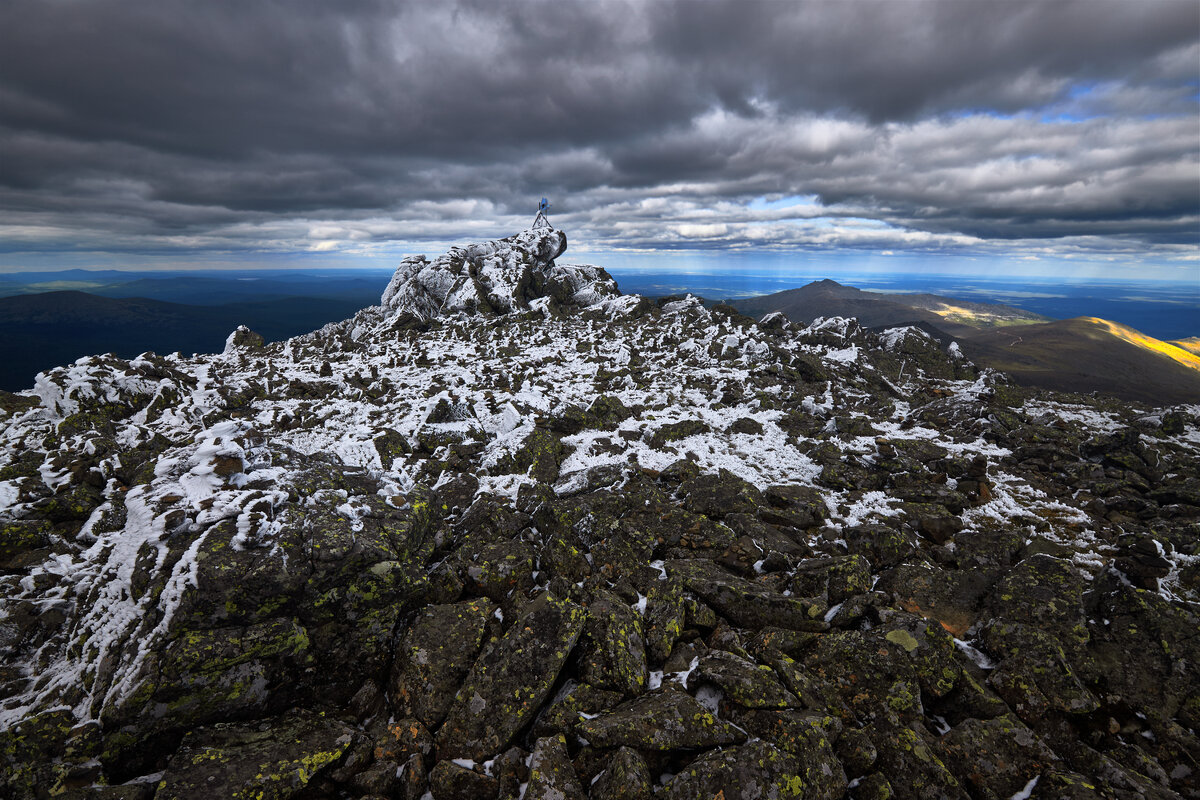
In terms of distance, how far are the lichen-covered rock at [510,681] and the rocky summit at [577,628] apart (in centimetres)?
6

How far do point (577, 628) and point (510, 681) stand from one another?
6.32 ft

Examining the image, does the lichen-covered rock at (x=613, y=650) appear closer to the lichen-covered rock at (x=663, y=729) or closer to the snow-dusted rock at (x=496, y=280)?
the lichen-covered rock at (x=663, y=729)

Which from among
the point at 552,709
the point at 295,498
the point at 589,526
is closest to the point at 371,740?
the point at 552,709

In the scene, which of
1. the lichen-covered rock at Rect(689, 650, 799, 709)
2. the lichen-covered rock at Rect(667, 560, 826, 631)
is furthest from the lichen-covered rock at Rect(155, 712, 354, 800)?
the lichen-covered rock at Rect(667, 560, 826, 631)

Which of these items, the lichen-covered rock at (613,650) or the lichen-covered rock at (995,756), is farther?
the lichen-covered rock at (613,650)

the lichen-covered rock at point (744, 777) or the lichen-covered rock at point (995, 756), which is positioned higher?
the lichen-covered rock at point (744, 777)

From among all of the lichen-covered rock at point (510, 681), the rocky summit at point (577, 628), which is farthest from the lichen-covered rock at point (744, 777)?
the lichen-covered rock at point (510, 681)

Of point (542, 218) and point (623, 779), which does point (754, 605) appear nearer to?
point (623, 779)

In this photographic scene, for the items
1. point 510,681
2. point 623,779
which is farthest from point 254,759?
point 623,779

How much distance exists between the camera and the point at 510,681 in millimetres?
9859

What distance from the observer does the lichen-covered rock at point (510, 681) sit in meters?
9.18

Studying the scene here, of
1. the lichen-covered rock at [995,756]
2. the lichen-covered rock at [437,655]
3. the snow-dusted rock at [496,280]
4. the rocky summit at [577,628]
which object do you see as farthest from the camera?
the snow-dusted rock at [496,280]

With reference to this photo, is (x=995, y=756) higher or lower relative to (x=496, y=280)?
lower

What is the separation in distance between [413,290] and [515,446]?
5915 cm
